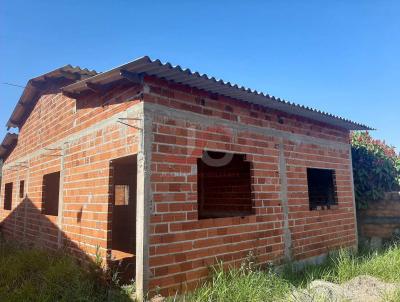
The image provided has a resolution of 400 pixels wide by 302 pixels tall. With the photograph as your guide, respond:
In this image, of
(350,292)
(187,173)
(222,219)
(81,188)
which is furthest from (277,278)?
(81,188)

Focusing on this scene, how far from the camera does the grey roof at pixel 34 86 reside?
6.31 meters

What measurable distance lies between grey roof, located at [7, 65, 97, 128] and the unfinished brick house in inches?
1.6

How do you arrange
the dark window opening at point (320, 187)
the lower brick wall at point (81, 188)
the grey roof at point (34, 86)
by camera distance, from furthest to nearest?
the dark window opening at point (320, 187) < the grey roof at point (34, 86) < the lower brick wall at point (81, 188)

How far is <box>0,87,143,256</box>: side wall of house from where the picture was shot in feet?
15.3

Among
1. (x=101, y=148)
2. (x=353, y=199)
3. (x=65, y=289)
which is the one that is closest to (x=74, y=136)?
(x=101, y=148)

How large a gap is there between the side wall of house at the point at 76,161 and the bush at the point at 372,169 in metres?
6.62

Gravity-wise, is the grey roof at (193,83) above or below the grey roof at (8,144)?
below

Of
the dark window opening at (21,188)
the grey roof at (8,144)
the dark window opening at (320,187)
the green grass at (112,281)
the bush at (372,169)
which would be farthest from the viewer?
the grey roof at (8,144)

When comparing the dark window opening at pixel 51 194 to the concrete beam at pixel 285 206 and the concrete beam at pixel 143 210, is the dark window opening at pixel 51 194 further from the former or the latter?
the concrete beam at pixel 285 206

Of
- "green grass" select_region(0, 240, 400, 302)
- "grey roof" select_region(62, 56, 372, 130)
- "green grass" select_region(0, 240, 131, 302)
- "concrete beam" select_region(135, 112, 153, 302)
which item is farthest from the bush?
"green grass" select_region(0, 240, 131, 302)

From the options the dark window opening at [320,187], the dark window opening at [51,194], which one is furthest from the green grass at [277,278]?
the dark window opening at [51,194]

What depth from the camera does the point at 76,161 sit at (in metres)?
5.83

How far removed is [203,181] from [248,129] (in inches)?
124

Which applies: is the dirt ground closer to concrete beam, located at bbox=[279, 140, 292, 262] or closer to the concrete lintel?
concrete beam, located at bbox=[279, 140, 292, 262]
